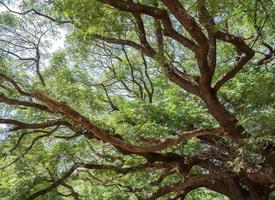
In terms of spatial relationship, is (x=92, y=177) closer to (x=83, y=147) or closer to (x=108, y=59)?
(x=83, y=147)

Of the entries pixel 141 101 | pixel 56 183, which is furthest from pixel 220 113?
pixel 56 183

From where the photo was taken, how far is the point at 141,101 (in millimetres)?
7180

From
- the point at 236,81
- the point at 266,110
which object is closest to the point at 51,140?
the point at 236,81

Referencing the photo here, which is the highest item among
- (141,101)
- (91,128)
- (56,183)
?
(141,101)

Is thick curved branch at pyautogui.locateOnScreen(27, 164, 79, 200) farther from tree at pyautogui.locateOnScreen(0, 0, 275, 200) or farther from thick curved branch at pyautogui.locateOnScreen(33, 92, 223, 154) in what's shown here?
thick curved branch at pyautogui.locateOnScreen(33, 92, 223, 154)

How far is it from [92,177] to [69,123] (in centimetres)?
219

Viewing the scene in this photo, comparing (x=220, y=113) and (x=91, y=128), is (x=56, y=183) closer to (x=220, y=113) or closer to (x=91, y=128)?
(x=91, y=128)

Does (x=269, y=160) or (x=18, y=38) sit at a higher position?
(x=18, y=38)

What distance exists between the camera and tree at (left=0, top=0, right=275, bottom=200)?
524 centimetres

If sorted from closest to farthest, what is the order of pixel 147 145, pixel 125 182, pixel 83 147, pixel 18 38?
1. pixel 147 145
2. pixel 18 38
3. pixel 83 147
4. pixel 125 182

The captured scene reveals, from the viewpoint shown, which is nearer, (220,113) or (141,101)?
(220,113)

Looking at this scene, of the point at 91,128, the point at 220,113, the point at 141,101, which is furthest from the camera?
the point at 141,101

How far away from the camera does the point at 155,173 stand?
9047mm

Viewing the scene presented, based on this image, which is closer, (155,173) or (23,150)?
(23,150)
